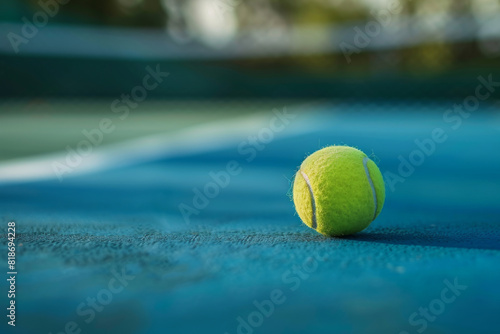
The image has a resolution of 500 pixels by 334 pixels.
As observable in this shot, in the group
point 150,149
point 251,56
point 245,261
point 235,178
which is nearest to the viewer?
point 245,261

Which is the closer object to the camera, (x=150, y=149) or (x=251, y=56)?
(x=150, y=149)

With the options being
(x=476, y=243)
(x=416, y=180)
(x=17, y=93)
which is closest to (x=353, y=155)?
(x=476, y=243)

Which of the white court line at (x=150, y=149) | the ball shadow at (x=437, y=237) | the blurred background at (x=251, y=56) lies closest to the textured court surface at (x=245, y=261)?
the ball shadow at (x=437, y=237)

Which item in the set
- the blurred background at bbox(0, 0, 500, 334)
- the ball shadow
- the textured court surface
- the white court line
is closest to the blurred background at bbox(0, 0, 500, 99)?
the blurred background at bbox(0, 0, 500, 334)

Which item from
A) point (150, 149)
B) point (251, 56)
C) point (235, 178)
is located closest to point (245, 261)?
point (235, 178)

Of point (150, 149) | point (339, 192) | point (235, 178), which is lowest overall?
point (150, 149)

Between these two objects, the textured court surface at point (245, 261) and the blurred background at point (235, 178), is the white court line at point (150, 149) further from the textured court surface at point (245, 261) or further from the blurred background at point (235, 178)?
the textured court surface at point (245, 261)

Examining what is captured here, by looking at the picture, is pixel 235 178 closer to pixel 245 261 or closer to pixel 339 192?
pixel 339 192
